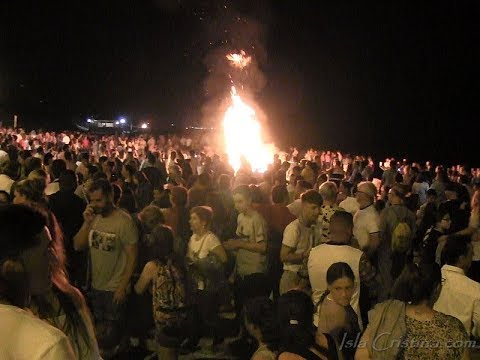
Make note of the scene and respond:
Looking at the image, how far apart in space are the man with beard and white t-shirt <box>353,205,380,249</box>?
2.74 m

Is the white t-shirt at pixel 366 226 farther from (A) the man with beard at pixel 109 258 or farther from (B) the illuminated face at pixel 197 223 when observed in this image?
(A) the man with beard at pixel 109 258

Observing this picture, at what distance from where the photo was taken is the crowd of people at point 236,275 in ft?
7.56

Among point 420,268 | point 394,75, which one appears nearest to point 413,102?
point 394,75

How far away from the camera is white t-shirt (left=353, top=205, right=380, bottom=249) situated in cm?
696

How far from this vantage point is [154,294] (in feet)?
16.9

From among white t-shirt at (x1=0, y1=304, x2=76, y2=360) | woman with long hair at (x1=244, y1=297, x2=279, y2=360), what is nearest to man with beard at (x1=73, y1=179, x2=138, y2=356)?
woman with long hair at (x1=244, y1=297, x2=279, y2=360)

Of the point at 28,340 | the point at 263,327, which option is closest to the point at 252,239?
the point at 263,327

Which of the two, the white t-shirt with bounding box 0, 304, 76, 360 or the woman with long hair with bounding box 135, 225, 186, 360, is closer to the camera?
the white t-shirt with bounding box 0, 304, 76, 360

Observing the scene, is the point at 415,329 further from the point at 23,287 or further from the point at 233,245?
the point at 233,245

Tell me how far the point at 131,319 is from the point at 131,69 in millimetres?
65931

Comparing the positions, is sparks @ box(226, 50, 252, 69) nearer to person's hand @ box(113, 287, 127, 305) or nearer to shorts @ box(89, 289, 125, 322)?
shorts @ box(89, 289, 125, 322)

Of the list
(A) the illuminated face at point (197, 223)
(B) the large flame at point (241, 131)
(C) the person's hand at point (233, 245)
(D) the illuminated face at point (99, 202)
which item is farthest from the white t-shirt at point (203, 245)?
(B) the large flame at point (241, 131)

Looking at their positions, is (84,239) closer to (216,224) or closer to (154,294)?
(154,294)

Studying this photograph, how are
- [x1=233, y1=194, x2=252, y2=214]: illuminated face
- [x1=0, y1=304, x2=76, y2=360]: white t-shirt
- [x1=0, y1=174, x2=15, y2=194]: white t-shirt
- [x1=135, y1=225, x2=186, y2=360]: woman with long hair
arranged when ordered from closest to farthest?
[x1=0, y1=304, x2=76, y2=360]: white t-shirt
[x1=135, y1=225, x2=186, y2=360]: woman with long hair
[x1=233, y1=194, x2=252, y2=214]: illuminated face
[x1=0, y1=174, x2=15, y2=194]: white t-shirt
